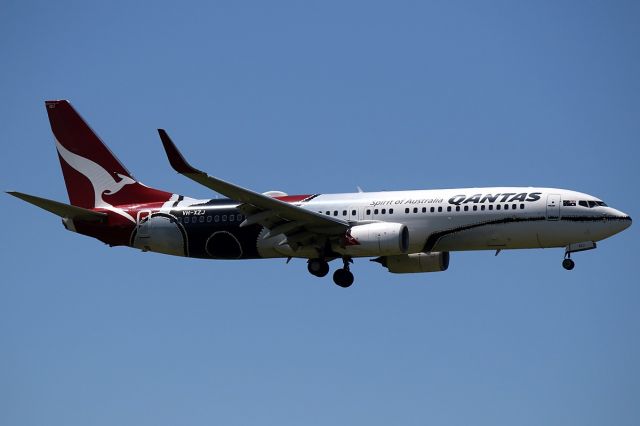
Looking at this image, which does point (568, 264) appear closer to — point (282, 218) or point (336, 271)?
point (336, 271)

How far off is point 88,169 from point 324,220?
1497cm

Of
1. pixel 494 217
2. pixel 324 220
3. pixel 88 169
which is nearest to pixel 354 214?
pixel 324 220

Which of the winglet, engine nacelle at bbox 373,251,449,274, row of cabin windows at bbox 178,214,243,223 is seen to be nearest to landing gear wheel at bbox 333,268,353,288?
engine nacelle at bbox 373,251,449,274

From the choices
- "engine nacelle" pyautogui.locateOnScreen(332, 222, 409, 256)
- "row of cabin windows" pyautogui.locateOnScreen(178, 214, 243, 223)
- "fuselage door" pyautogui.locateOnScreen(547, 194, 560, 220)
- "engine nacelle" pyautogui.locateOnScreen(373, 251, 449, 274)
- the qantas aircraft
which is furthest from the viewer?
"engine nacelle" pyautogui.locateOnScreen(373, 251, 449, 274)

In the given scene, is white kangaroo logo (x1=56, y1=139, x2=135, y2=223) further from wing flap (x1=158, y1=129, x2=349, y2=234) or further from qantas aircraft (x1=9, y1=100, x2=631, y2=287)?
wing flap (x1=158, y1=129, x2=349, y2=234)

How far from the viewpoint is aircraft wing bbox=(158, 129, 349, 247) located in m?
56.3

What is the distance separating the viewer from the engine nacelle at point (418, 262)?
61.9 meters

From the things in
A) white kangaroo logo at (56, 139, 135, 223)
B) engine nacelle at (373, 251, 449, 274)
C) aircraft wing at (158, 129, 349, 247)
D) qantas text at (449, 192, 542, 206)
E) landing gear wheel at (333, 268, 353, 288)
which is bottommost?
landing gear wheel at (333, 268, 353, 288)

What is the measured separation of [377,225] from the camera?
2307 inches

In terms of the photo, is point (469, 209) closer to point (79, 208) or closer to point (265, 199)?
point (265, 199)

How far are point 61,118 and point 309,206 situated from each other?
15375 mm

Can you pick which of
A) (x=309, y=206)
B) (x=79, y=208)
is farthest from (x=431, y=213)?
(x=79, y=208)

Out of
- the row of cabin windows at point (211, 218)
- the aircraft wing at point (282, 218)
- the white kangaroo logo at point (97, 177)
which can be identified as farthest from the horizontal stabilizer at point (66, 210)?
the aircraft wing at point (282, 218)

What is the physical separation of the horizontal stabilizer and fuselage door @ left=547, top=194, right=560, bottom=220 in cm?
2203
